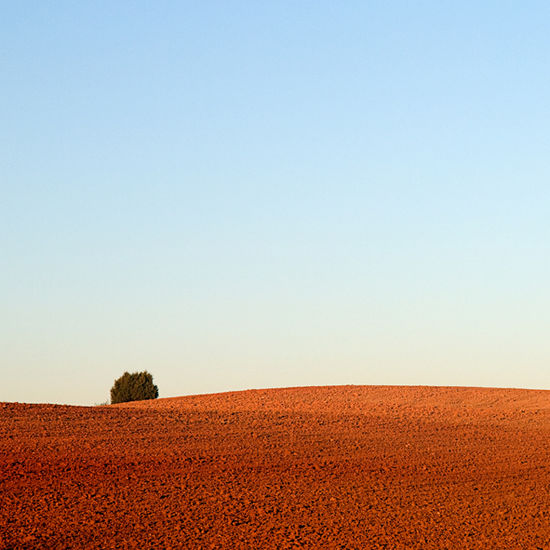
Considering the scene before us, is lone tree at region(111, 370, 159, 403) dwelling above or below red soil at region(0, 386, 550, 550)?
above

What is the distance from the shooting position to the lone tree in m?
32.2

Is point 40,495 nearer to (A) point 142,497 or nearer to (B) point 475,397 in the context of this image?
(A) point 142,497

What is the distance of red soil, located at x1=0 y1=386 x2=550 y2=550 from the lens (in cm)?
979

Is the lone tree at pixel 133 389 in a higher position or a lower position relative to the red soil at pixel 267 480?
higher

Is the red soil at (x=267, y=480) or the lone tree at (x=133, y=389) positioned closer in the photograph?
the red soil at (x=267, y=480)

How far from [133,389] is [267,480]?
20.3m

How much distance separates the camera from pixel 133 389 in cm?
3219

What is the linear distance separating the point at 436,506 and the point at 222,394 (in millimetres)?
18962

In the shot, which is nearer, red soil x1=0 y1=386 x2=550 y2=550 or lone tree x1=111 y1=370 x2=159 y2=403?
red soil x1=0 y1=386 x2=550 y2=550

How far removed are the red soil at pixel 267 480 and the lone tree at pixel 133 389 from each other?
940 cm

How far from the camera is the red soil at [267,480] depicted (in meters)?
9.79

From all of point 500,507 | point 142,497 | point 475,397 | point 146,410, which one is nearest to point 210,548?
point 142,497

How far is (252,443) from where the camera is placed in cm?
1672

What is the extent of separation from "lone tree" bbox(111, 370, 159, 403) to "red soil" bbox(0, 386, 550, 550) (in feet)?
30.8
